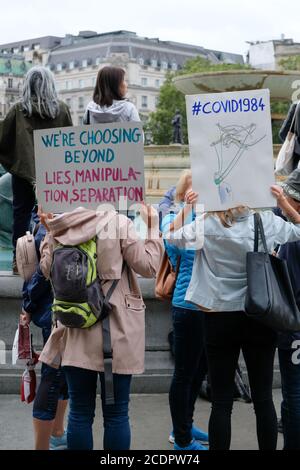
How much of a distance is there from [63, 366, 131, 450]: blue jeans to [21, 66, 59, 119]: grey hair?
2230 mm

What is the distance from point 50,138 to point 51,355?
101 cm

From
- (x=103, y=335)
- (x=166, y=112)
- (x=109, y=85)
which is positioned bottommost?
(x=103, y=335)

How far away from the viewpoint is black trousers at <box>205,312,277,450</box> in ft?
12.4

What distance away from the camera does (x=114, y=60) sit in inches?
4102

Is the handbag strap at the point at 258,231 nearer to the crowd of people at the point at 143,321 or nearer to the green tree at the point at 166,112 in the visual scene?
the crowd of people at the point at 143,321

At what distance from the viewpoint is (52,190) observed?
394cm

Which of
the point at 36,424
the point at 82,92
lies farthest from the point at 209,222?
the point at 82,92

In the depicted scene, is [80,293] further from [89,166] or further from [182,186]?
[182,186]

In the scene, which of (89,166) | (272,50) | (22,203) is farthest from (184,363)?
(272,50)

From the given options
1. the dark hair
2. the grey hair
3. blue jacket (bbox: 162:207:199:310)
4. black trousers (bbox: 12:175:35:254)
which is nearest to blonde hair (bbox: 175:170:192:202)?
blue jacket (bbox: 162:207:199:310)

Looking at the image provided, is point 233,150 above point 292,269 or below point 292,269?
above

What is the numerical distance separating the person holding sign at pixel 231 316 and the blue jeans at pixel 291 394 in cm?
23

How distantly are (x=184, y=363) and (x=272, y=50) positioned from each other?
94689 millimetres

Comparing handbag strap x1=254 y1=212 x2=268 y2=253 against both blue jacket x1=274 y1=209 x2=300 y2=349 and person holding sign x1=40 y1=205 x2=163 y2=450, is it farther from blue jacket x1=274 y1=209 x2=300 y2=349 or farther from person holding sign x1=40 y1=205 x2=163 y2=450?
person holding sign x1=40 y1=205 x2=163 y2=450
